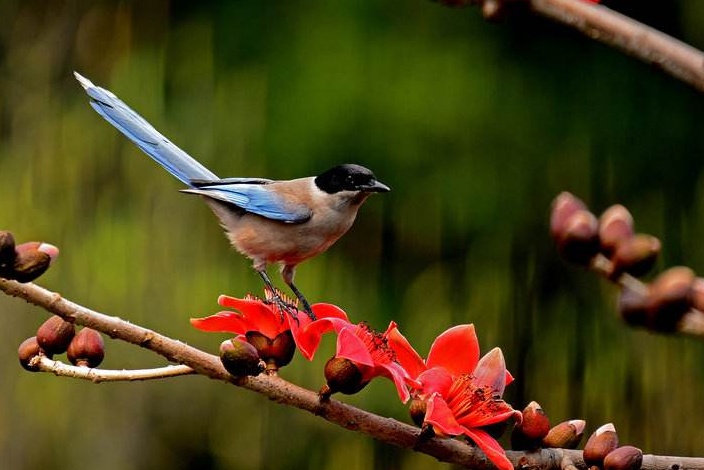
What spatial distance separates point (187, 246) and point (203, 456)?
63cm

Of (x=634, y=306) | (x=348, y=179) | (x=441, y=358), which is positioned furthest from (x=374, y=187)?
(x=634, y=306)

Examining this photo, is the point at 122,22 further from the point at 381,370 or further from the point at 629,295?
the point at 629,295

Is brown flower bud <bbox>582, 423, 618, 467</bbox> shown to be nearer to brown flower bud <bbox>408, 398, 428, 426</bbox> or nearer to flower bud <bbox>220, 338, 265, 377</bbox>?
brown flower bud <bbox>408, 398, 428, 426</bbox>

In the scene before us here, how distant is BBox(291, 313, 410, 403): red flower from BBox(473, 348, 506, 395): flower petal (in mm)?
94

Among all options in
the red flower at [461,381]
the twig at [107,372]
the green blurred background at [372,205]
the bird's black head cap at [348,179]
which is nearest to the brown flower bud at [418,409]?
the red flower at [461,381]

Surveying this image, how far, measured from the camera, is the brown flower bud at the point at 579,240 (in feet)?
2.01

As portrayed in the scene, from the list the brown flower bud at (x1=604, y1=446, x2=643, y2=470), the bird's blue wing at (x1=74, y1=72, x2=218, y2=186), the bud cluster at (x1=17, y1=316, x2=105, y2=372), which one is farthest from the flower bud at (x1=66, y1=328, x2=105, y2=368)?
the brown flower bud at (x1=604, y1=446, x2=643, y2=470)

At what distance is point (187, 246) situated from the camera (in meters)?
3.42

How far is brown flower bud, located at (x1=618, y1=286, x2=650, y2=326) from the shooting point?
0.52 metres

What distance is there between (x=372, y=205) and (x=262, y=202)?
1.50 m

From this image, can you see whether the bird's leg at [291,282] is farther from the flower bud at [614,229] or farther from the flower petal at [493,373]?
the flower bud at [614,229]

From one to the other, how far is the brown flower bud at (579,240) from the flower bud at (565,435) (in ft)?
1.49

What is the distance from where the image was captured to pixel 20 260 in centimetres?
82

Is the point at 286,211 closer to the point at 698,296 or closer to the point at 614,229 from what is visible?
the point at 614,229
